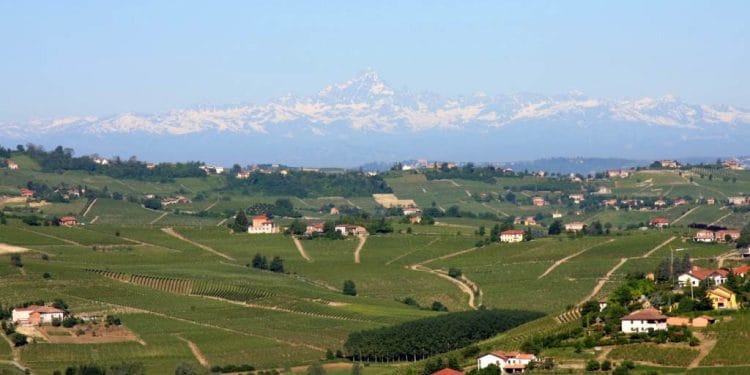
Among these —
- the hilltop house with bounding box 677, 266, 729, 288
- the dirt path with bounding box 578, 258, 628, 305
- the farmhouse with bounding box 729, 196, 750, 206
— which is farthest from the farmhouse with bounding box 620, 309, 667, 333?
the farmhouse with bounding box 729, 196, 750, 206

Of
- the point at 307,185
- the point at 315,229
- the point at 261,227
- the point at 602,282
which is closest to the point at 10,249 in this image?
the point at 261,227

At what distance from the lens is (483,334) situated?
230 feet

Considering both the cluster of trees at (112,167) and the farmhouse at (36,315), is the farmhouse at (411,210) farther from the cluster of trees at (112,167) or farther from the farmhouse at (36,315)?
the farmhouse at (36,315)

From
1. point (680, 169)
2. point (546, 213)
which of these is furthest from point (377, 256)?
point (680, 169)

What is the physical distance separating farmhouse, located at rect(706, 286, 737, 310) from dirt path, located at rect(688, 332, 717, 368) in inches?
220

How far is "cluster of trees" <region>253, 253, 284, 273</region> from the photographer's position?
9531 centimetres

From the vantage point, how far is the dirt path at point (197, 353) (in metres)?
65.5

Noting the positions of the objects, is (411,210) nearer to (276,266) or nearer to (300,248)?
(300,248)

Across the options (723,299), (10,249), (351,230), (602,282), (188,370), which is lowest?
(188,370)

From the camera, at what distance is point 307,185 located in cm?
16450

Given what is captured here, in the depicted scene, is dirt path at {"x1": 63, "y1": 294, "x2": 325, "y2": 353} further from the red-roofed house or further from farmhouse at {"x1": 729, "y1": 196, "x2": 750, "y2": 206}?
farmhouse at {"x1": 729, "y1": 196, "x2": 750, "y2": 206}

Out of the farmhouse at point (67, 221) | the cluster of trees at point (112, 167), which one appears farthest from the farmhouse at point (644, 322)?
the cluster of trees at point (112, 167)

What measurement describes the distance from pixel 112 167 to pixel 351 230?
59.9 meters

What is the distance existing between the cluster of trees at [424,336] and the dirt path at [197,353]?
601 centimetres
